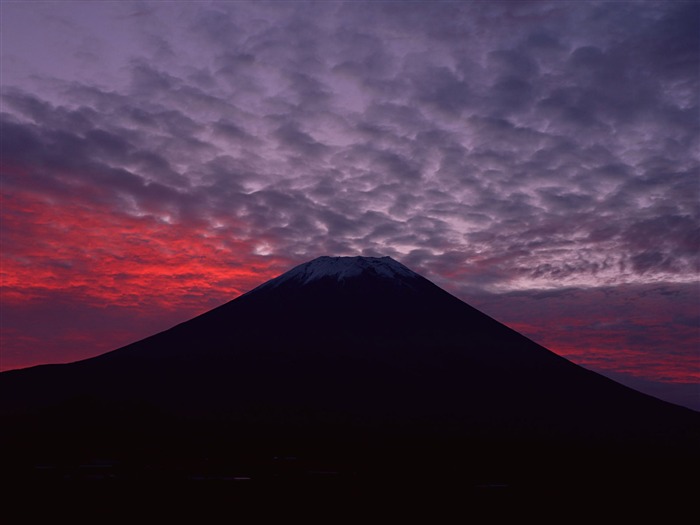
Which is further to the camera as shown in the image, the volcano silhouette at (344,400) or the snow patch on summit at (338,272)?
the snow patch on summit at (338,272)

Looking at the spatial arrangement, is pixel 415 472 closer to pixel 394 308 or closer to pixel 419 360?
pixel 419 360

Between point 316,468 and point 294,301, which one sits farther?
point 294,301

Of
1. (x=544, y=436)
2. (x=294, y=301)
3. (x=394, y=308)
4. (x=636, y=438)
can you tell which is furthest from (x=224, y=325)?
(x=636, y=438)

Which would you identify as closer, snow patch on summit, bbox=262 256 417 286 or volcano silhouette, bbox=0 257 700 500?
volcano silhouette, bbox=0 257 700 500

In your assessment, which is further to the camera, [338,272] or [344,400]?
[338,272]

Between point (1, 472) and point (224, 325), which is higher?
point (224, 325)

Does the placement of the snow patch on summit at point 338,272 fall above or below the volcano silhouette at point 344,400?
above

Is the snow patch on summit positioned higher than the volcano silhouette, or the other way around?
the snow patch on summit

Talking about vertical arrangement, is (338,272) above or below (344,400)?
above
